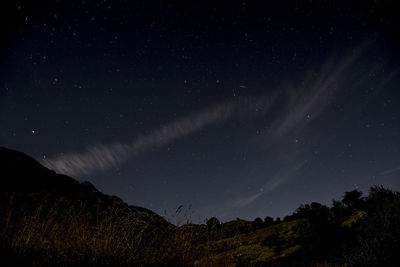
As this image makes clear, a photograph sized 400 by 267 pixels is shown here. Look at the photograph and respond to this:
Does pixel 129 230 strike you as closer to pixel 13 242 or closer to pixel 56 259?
pixel 56 259

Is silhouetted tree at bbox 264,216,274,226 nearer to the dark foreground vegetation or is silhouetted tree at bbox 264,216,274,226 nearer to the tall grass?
the dark foreground vegetation

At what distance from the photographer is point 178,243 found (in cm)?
447

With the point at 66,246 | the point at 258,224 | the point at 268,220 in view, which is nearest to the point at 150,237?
the point at 66,246

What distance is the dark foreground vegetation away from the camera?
3.72m

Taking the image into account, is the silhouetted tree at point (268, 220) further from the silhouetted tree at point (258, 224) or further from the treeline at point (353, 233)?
the treeline at point (353, 233)

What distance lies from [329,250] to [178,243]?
782 cm

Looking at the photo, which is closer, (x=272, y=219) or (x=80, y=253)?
(x=80, y=253)

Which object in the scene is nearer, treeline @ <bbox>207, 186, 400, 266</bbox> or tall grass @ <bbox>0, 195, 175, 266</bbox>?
tall grass @ <bbox>0, 195, 175, 266</bbox>

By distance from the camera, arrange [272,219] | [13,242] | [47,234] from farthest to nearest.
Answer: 1. [272,219]
2. [47,234]
3. [13,242]

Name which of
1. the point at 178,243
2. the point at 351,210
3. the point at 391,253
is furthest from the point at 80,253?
the point at 351,210

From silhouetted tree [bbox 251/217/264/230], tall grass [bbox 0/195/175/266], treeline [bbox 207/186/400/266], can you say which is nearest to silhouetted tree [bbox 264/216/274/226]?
silhouetted tree [bbox 251/217/264/230]

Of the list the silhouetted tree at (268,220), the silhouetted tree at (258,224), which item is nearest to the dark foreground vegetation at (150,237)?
the silhouetted tree at (258,224)

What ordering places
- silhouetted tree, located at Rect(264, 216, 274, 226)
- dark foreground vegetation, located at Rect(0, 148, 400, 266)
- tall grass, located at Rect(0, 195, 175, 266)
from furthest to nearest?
silhouetted tree, located at Rect(264, 216, 274, 226) < dark foreground vegetation, located at Rect(0, 148, 400, 266) < tall grass, located at Rect(0, 195, 175, 266)

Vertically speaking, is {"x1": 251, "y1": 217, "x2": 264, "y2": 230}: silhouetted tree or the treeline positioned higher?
{"x1": 251, "y1": 217, "x2": 264, "y2": 230}: silhouetted tree
